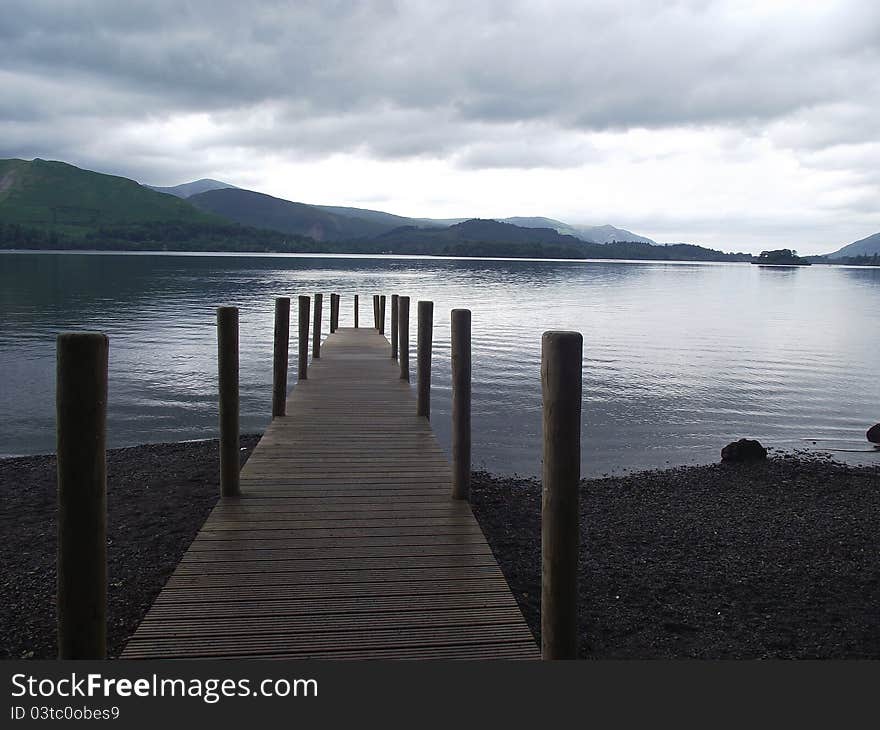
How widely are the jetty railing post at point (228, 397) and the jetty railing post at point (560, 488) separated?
12.3ft

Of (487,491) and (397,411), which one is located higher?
(397,411)

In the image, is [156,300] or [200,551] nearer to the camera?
[200,551]

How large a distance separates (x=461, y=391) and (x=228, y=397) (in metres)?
2.21

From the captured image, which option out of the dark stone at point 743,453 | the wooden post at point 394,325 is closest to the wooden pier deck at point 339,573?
the dark stone at point 743,453

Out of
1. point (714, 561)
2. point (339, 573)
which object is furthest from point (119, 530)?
point (714, 561)

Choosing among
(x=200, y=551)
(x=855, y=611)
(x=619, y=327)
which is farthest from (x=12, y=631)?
(x=619, y=327)

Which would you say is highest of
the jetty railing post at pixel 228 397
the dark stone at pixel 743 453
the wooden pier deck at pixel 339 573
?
the jetty railing post at pixel 228 397

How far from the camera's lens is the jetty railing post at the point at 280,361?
32.8 ft

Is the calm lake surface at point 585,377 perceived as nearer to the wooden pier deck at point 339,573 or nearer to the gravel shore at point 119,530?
the gravel shore at point 119,530

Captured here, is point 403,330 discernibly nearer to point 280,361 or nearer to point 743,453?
point 280,361

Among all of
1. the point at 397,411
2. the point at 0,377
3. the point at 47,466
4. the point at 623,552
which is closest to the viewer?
the point at 623,552

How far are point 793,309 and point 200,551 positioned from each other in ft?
186

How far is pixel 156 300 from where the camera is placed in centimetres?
4931

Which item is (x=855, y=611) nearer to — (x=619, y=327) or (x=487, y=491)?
(x=487, y=491)
